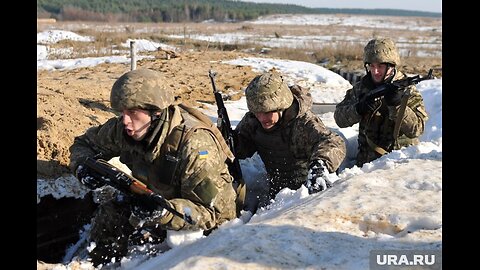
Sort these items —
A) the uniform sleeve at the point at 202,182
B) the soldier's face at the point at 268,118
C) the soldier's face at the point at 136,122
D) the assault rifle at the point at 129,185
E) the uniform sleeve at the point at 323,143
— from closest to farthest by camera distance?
the assault rifle at the point at 129,185 < the uniform sleeve at the point at 202,182 < the soldier's face at the point at 136,122 < the uniform sleeve at the point at 323,143 < the soldier's face at the point at 268,118

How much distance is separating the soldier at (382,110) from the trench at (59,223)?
Result: 2592mm

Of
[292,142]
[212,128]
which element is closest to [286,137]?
[292,142]

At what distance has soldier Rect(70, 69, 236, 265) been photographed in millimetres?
3715

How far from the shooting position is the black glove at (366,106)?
5243 mm

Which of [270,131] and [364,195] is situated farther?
[270,131]

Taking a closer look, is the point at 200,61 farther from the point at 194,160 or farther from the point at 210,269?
the point at 210,269

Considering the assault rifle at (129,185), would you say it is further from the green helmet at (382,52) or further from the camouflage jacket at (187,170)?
the green helmet at (382,52)

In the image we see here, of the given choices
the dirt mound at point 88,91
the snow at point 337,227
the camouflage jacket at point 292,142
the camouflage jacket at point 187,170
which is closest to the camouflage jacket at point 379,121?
the snow at point 337,227

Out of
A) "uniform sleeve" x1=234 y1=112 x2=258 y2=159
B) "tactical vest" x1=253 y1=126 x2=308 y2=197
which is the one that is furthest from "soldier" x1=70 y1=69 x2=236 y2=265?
"uniform sleeve" x1=234 y1=112 x2=258 y2=159

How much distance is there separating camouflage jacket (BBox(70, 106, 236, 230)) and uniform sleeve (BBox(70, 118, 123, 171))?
219 mm

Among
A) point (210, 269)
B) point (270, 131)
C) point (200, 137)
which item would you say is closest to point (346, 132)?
point (270, 131)

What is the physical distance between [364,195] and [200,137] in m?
1.15
